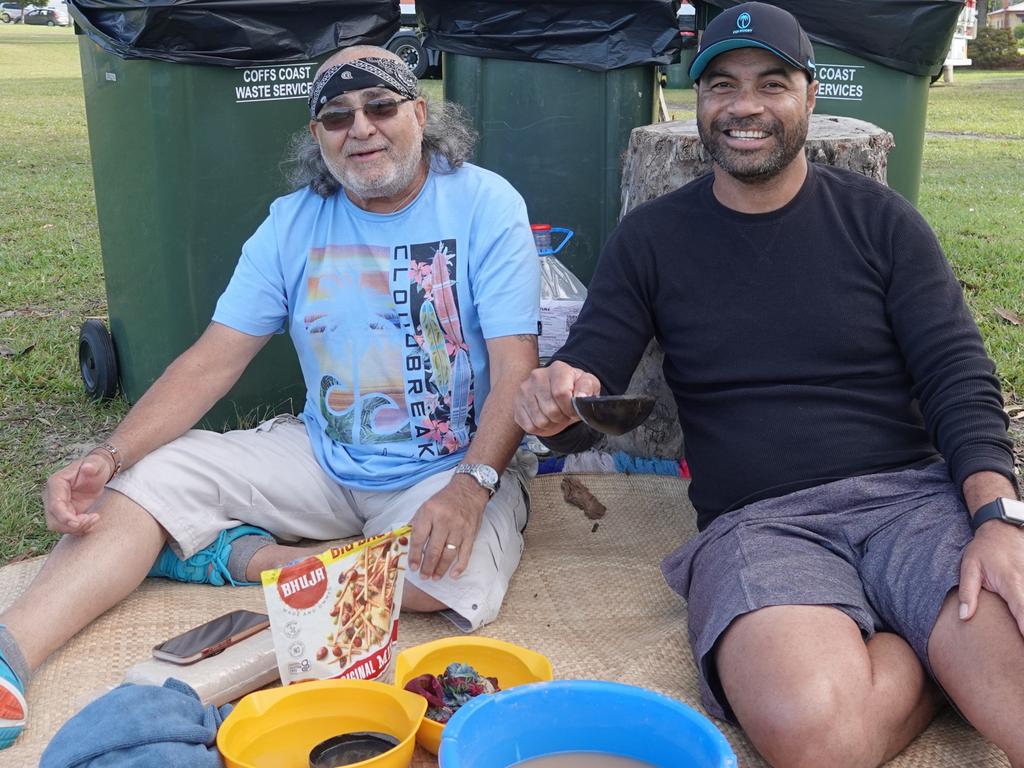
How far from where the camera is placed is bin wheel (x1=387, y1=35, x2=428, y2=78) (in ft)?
34.2

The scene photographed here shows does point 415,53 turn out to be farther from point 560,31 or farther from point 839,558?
point 839,558

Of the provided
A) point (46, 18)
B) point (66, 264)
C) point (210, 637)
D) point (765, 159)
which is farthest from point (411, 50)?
point (46, 18)

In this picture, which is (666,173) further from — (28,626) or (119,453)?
(28,626)

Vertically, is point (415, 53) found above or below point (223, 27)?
below

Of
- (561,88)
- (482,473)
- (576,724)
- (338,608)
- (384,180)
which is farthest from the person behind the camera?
(561,88)

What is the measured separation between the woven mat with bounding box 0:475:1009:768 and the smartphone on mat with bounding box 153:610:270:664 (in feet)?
0.56

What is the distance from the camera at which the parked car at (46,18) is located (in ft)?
137

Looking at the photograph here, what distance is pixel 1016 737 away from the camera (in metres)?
1.76

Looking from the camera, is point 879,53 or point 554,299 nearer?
point 554,299

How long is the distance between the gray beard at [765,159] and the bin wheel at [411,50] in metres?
8.38

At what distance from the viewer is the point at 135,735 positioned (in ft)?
5.79

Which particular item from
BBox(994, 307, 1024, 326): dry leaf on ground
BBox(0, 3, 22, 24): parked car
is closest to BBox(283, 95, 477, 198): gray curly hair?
BBox(994, 307, 1024, 326): dry leaf on ground

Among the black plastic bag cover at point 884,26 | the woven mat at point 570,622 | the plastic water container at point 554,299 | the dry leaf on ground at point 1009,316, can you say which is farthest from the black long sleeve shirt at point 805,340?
the dry leaf on ground at point 1009,316

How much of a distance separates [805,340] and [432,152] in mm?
1020
